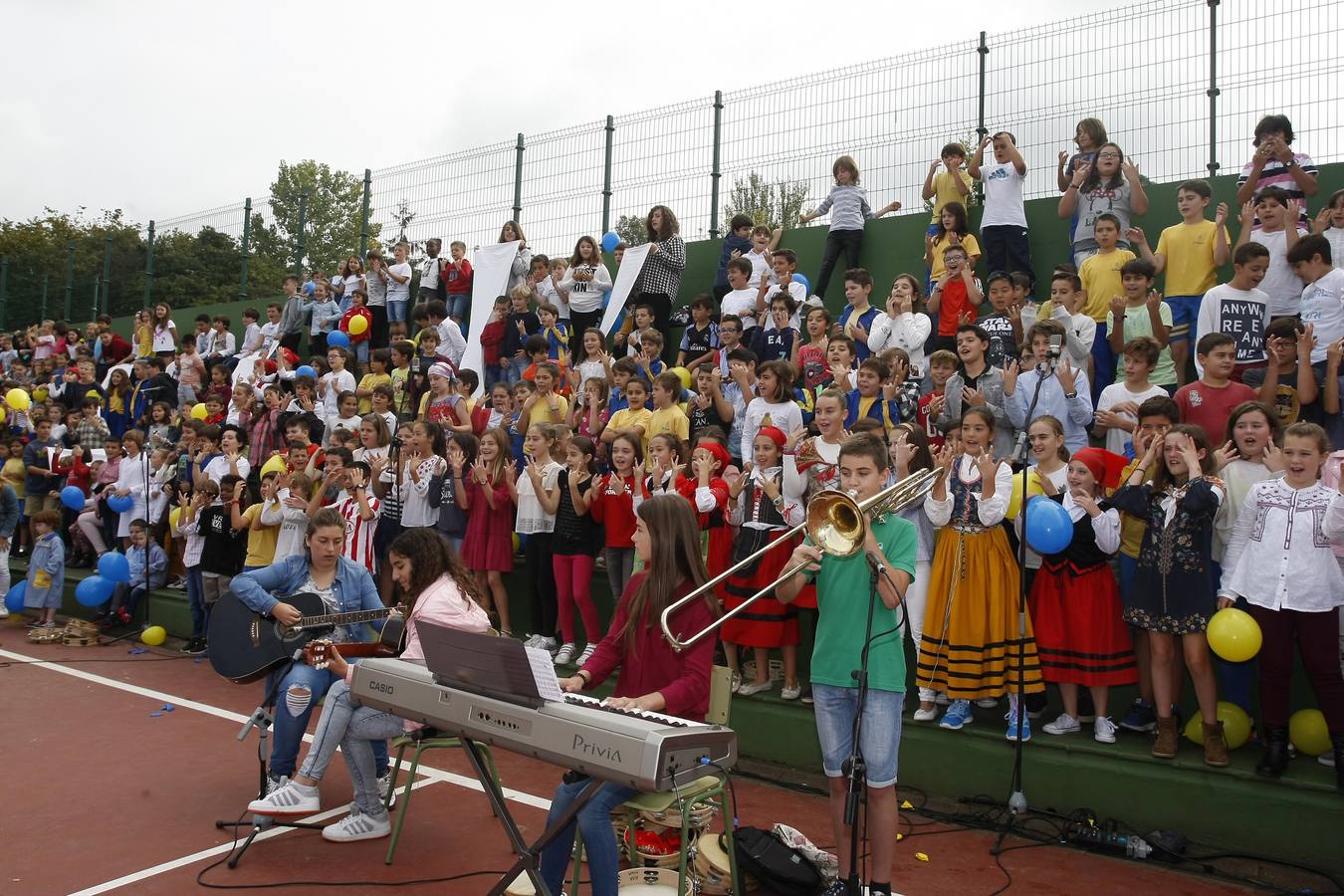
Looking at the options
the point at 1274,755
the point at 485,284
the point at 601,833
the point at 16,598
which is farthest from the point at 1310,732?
the point at 16,598

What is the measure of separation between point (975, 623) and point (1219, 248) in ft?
13.3

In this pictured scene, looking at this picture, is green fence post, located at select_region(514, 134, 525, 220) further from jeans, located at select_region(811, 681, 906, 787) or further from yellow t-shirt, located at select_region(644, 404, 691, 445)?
jeans, located at select_region(811, 681, 906, 787)

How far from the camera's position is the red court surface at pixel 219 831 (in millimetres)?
4754

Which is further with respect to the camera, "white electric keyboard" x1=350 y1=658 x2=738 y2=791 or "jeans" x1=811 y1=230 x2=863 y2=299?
"jeans" x1=811 y1=230 x2=863 y2=299

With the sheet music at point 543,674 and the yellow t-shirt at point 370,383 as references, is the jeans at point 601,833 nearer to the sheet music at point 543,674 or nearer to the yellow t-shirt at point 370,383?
the sheet music at point 543,674

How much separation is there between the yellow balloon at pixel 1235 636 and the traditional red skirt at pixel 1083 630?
26.9 inches

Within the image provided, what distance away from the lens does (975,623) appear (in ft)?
19.5

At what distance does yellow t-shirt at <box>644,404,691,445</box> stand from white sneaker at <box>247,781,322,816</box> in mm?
3998

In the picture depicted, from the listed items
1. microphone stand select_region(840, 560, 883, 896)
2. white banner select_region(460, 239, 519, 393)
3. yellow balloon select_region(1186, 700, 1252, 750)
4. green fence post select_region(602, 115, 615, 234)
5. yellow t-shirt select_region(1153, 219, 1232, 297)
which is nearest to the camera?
microphone stand select_region(840, 560, 883, 896)

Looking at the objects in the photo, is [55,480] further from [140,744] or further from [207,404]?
[140,744]

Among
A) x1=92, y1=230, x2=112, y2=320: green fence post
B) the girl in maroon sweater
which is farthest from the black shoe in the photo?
x1=92, y1=230, x2=112, y2=320: green fence post

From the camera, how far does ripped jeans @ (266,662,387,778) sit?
551 cm

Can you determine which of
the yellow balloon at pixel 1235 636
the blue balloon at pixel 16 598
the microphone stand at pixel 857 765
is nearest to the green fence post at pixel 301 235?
the blue balloon at pixel 16 598

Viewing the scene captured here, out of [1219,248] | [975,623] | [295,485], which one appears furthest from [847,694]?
[295,485]
